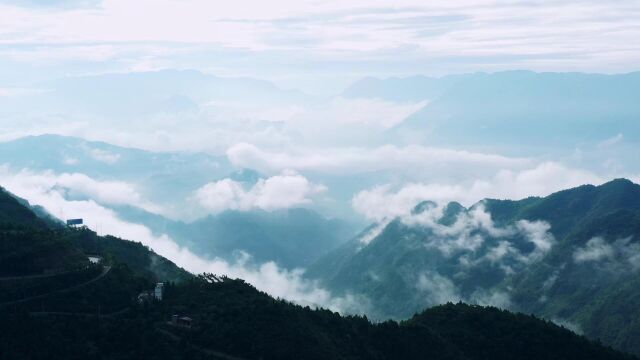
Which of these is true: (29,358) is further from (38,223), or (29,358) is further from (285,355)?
(38,223)

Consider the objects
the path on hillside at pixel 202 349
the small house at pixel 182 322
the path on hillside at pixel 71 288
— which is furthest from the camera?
the small house at pixel 182 322

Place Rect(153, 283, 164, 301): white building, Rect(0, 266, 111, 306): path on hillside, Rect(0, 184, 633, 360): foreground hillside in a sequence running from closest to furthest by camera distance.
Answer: Rect(0, 184, 633, 360): foreground hillside < Rect(0, 266, 111, 306): path on hillside < Rect(153, 283, 164, 301): white building

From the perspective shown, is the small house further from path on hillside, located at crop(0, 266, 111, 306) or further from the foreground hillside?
path on hillside, located at crop(0, 266, 111, 306)

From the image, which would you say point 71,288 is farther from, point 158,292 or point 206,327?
point 206,327

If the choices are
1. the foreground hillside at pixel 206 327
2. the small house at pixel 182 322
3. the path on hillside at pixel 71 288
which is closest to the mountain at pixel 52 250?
the foreground hillside at pixel 206 327

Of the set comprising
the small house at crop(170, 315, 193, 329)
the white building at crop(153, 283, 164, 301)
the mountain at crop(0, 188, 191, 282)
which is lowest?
the small house at crop(170, 315, 193, 329)

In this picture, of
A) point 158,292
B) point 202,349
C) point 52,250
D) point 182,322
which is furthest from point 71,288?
point 202,349

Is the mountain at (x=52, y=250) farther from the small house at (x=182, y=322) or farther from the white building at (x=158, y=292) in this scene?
the small house at (x=182, y=322)

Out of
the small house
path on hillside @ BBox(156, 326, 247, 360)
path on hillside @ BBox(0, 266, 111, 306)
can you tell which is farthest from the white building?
path on hillside @ BBox(156, 326, 247, 360)
